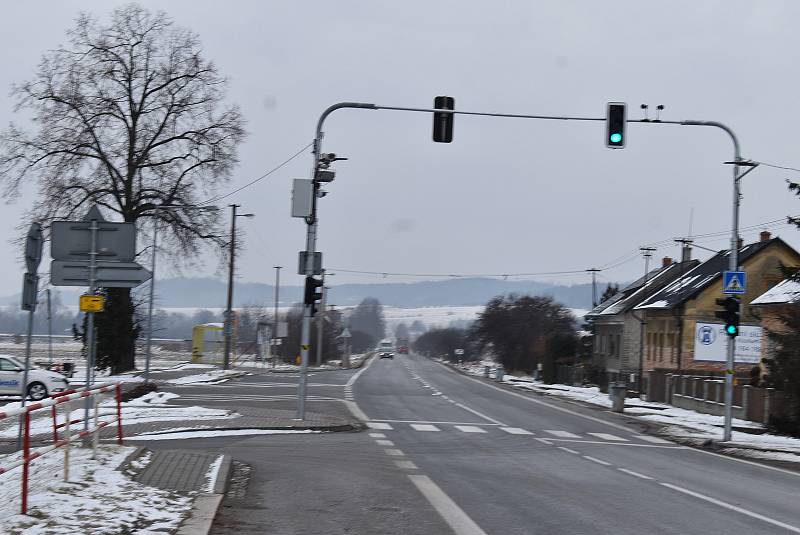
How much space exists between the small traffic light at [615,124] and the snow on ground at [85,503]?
1181 centimetres

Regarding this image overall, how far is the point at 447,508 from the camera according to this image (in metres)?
11.3

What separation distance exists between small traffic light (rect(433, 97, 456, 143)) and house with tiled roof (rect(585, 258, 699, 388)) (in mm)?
46846

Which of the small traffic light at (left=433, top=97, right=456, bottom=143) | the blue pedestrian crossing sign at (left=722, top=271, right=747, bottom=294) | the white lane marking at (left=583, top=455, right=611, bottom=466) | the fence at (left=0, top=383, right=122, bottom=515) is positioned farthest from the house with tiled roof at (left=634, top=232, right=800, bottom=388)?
the fence at (left=0, top=383, right=122, bottom=515)

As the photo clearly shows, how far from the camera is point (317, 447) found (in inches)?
733

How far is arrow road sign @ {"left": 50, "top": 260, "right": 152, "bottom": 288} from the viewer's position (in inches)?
566

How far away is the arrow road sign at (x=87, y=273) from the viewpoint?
14383mm

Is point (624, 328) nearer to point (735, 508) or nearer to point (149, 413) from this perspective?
point (149, 413)

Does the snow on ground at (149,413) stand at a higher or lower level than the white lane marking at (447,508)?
lower

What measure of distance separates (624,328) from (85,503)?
6495 centimetres

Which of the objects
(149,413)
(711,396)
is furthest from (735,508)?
(711,396)

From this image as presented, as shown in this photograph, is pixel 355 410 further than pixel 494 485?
Yes

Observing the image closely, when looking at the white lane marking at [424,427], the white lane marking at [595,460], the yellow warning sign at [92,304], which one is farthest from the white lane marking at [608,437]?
the yellow warning sign at [92,304]

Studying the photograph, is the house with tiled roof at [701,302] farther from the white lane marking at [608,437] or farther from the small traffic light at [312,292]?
the small traffic light at [312,292]

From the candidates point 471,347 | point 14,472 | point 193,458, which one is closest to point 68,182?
point 193,458
